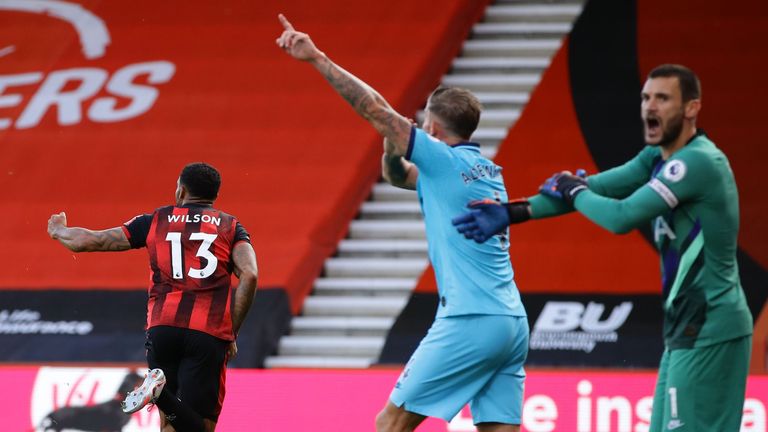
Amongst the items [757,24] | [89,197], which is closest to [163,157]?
[89,197]

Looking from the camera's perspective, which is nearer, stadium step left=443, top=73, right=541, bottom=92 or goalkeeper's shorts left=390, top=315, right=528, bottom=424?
goalkeeper's shorts left=390, top=315, right=528, bottom=424

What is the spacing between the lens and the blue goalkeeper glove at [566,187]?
456cm

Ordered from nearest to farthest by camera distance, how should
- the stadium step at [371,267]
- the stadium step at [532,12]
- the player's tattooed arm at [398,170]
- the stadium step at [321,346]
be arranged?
the player's tattooed arm at [398,170]
the stadium step at [321,346]
the stadium step at [371,267]
the stadium step at [532,12]

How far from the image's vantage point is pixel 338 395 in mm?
8430

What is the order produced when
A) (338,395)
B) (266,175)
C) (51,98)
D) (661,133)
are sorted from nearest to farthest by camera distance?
(661,133) → (338,395) → (266,175) → (51,98)

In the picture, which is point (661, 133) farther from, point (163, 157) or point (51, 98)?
point (51, 98)

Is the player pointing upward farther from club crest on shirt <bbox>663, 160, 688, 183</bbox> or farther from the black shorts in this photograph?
the black shorts

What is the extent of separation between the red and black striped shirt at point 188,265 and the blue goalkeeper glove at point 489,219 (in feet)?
8.09

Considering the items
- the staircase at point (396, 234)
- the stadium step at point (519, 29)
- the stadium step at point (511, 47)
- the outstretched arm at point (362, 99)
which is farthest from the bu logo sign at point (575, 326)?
the outstretched arm at point (362, 99)

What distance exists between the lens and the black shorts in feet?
22.3

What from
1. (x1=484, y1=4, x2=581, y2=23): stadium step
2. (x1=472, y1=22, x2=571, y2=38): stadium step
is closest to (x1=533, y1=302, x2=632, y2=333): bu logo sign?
(x1=472, y1=22, x2=571, y2=38): stadium step

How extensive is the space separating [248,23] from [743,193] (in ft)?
17.6

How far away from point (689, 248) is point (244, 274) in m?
2.97

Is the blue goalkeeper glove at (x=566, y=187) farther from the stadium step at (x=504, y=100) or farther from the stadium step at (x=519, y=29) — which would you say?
the stadium step at (x=519, y=29)
